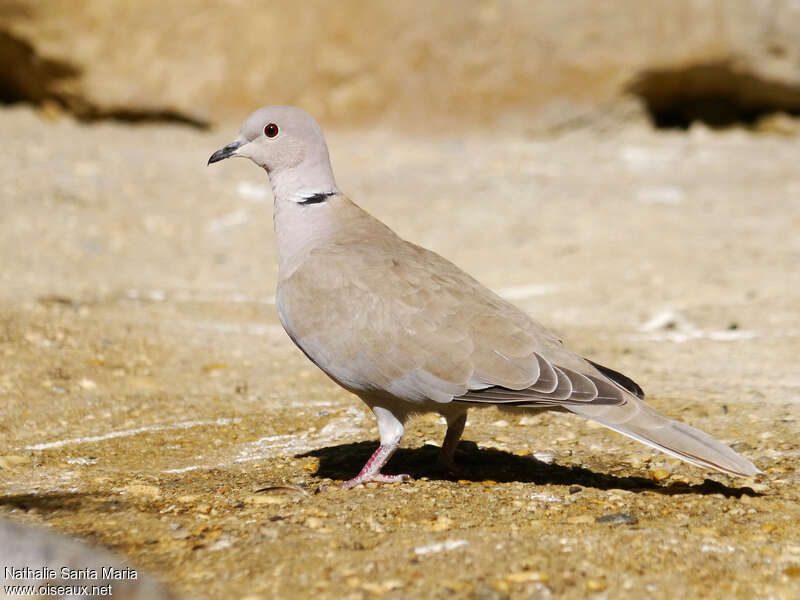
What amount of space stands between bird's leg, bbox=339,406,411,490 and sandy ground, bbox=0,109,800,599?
0.22 feet

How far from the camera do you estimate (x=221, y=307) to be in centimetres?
702

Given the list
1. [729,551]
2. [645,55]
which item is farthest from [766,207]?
[729,551]

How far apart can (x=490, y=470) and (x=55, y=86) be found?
28.7ft

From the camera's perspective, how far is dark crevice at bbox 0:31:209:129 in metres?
11.1

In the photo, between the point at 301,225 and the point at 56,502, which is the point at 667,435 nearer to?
the point at 301,225

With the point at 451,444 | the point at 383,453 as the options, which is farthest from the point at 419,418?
the point at 383,453

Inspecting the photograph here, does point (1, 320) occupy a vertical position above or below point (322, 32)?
below

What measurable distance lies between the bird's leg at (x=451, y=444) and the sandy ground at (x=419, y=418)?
92 mm

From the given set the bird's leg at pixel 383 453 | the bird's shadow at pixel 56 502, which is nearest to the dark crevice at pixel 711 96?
the bird's leg at pixel 383 453

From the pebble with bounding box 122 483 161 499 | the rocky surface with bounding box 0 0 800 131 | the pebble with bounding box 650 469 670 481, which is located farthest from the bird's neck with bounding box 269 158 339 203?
the rocky surface with bounding box 0 0 800 131

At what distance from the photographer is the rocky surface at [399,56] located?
1091cm

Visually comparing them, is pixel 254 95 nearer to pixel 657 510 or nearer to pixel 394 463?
pixel 394 463

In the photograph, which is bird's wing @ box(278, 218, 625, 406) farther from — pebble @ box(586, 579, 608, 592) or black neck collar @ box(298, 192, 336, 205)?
pebble @ box(586, 579, 608, 592)

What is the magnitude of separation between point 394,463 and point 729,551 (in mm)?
1561
